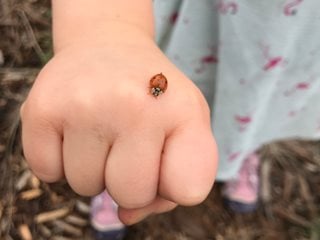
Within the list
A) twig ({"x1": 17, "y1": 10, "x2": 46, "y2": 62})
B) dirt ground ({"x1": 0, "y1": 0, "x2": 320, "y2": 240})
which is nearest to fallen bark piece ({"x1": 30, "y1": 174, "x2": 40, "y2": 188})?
dirt ground ({"x1": 0, "y1": 0, "x2": 320, "y2": 240})

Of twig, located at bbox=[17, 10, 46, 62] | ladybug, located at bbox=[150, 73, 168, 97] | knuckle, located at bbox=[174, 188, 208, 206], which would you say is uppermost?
ladybug, located at bbox=[150, 73, 168, 97]

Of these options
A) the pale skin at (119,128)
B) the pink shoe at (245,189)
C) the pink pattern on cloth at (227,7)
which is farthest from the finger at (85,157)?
the pink shoe at (245,189)

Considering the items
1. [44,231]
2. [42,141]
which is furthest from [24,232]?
[42,141]

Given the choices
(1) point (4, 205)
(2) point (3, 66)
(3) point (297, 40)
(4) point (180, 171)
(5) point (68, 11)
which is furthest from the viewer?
(2) point (3, 66)

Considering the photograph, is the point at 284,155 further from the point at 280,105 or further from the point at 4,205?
the point at 4,205

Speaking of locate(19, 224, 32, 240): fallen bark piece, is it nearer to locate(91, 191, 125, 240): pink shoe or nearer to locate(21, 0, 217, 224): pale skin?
locate(91, 191, 125, 240): pink shoe

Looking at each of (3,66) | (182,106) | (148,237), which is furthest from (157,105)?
(3,66)
